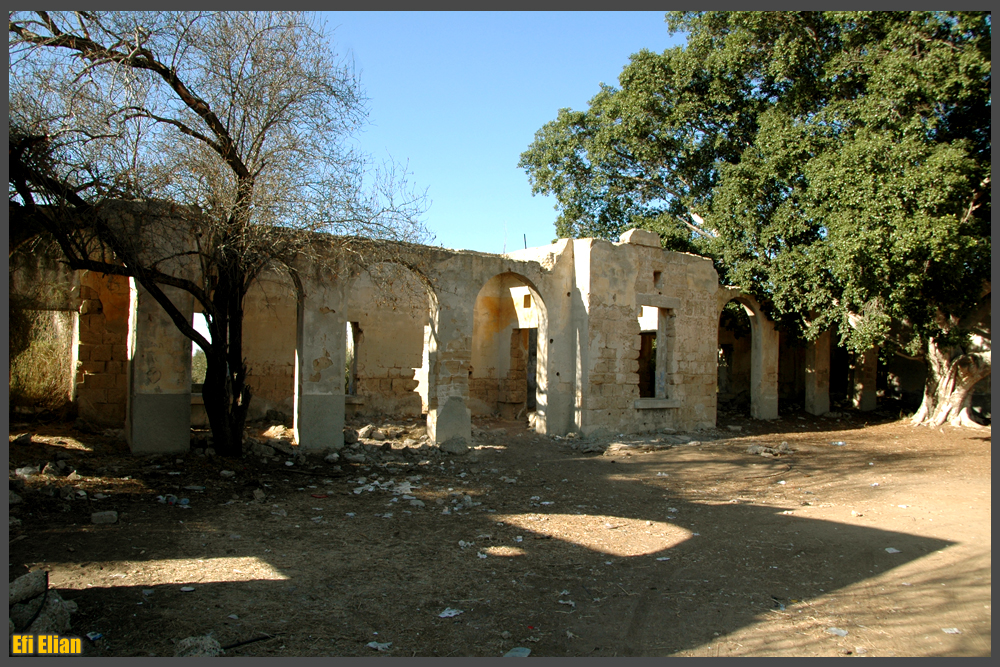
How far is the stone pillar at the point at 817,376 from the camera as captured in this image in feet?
61.8

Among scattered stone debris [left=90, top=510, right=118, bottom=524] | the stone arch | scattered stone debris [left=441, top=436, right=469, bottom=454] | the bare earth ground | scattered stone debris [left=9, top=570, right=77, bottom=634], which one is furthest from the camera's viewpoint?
the stone arch

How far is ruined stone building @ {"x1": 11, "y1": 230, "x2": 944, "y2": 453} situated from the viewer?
10.2 meters

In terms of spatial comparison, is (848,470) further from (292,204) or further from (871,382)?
(871,382)

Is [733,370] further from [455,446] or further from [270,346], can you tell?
[270,346]

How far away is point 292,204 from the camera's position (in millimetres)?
8461

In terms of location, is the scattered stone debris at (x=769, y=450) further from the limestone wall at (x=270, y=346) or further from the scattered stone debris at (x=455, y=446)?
the limestone wall at (x=270, y=346)

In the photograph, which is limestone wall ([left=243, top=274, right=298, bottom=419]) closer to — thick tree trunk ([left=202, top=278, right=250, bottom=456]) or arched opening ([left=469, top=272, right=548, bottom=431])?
arched opening ([left=469, top=272, right=548, bottom=431])

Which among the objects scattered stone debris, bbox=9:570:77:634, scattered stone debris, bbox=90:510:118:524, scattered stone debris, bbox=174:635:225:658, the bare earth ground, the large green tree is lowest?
the bare earth ground

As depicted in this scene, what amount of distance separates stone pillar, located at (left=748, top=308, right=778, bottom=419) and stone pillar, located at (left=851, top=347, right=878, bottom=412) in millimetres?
4062

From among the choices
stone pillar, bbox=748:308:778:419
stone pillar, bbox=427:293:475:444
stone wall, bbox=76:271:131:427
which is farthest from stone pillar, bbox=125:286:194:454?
stone pillar, bbox=748:308:778:419

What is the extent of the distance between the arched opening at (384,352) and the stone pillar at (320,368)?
391cm

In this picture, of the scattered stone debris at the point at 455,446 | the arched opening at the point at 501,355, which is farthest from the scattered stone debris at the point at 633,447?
the arched opening at the point at 501,355

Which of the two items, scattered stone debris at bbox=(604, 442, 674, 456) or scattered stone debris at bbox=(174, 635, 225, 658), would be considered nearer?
scattered stone debris at bbox=(174, 635, 225, 658)

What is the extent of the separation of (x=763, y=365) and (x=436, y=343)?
33.0 ft
